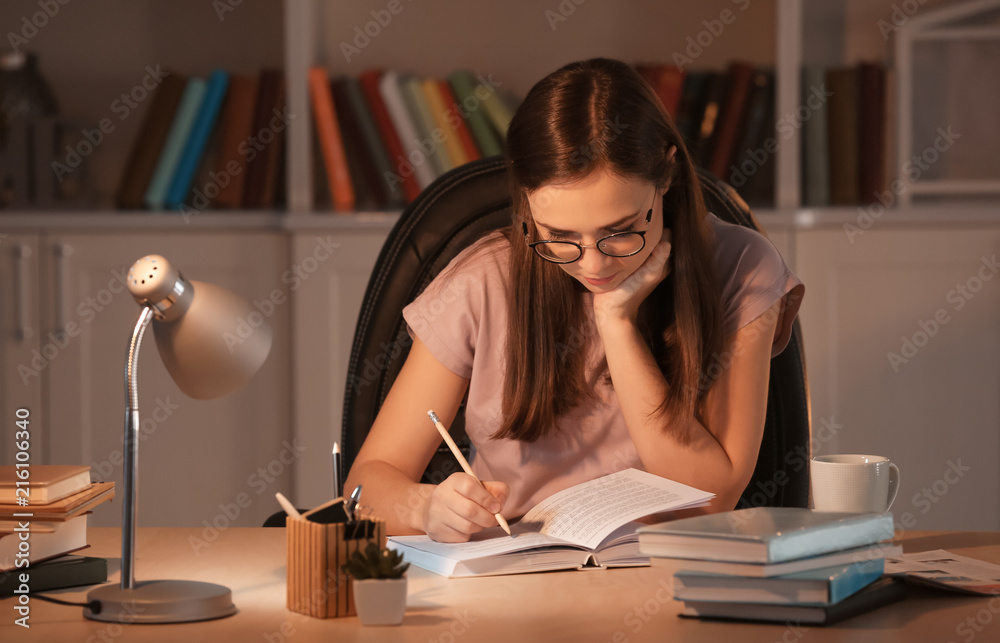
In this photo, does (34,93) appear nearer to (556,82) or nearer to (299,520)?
(556,82)

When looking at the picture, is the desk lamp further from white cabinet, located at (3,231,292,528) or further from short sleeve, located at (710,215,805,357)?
white cabinet, located at (3,231,292,528)

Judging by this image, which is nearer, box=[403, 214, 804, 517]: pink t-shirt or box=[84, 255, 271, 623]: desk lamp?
box=[84, 255, 271, 623]: desk lamp

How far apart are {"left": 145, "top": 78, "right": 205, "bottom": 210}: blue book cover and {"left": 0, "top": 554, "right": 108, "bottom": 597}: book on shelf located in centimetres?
171

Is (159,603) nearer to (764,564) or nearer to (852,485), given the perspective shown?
(764,564)

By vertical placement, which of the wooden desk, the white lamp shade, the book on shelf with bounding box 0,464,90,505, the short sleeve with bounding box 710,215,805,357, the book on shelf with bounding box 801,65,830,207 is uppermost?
the book on shelf with bounding box 801,65,830,207

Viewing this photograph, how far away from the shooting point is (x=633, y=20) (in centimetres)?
263

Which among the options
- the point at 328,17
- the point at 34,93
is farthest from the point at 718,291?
the point at 34,93

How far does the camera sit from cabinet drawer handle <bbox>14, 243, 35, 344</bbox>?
2477mm

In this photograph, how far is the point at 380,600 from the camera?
0.82 metres

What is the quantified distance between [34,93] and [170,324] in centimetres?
212

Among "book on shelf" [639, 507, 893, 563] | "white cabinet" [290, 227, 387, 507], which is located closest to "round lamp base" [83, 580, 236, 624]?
"book on shelf" [639, 507, 893, 563]

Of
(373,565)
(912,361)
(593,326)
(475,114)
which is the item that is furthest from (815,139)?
(373,565)

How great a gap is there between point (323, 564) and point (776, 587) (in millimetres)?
370

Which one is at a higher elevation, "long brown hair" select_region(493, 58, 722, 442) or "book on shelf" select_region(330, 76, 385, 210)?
"book on shelf" select_region(330, 76, 385, 210)
